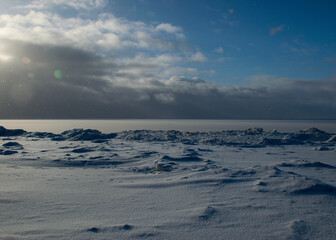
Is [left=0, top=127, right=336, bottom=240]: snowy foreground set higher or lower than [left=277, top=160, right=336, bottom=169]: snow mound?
lower

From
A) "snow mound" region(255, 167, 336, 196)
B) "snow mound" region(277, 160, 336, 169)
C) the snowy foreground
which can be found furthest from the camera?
"snow mound" region(277, 160, 336, 169)

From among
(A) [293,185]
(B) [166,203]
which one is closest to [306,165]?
(A) [293,185]

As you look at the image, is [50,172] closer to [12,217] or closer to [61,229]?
[12,217]

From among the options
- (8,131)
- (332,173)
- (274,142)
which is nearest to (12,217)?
(332,173)

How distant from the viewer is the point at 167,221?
3197 mm

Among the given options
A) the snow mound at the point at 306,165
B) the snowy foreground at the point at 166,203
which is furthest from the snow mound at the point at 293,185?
the snow mound at the point at 306,165

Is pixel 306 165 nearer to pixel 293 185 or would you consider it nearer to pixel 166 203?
pixel 293 185

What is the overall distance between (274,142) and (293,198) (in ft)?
31.2

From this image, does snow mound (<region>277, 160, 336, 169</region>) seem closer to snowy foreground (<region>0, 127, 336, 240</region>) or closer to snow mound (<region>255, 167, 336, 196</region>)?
snowy foreground (<region>0, 127, 336, 240</region>)

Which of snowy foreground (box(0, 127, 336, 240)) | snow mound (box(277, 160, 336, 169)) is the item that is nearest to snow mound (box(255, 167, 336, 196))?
snowy foreground (box(0, 127, 336, 240))

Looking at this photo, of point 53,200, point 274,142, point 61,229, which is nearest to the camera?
point 61,229

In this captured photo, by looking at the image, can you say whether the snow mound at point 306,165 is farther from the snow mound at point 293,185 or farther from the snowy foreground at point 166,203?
the snow mound at point 293,185

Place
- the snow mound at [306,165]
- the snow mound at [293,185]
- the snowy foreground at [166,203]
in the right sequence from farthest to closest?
the snow mound at [306,165] → the snow mound at [293,185] → the snowy foreground at [166,203]

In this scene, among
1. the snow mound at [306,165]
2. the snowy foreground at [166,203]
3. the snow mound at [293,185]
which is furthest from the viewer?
the snow mound at [306,165]
